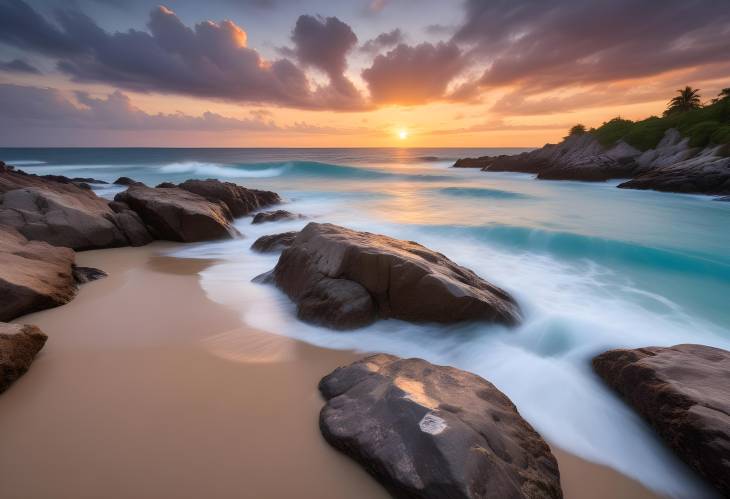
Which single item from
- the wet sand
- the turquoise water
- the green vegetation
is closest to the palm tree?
the green vegetation

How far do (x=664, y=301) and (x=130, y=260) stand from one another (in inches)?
367

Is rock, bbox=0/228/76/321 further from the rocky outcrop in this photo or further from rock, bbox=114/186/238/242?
rock, bbox=114/186/238/242

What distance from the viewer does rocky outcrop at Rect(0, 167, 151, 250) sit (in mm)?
6801

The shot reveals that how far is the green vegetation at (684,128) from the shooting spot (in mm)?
22641

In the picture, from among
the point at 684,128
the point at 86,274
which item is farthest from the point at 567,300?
the point at 684,128

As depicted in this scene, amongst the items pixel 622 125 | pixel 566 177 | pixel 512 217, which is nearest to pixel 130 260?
pixel 512 217

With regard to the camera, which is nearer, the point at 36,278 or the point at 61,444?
the point at 61,444

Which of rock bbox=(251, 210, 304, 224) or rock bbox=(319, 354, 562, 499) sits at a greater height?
rock bbox=(319, 354, 562, 499)

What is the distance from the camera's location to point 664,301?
19.2ft

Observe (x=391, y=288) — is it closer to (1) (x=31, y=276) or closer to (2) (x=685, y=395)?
(2) (x=685, y=395)

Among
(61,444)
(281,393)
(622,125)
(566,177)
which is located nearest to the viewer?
(61,444)

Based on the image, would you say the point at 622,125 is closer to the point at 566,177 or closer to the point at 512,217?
the point at 566,177

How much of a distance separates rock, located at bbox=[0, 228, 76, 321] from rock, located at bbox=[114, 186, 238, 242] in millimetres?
2733

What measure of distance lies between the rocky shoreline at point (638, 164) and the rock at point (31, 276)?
24.2 m
